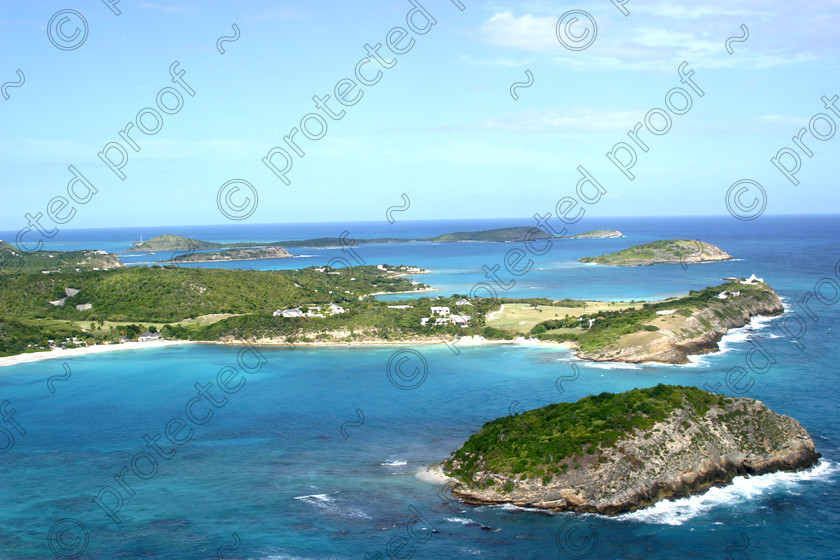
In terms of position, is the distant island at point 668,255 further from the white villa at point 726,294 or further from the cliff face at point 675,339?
the cliff face at point 675,339

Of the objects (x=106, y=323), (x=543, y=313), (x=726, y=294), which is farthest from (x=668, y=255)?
(x=106, y=323)

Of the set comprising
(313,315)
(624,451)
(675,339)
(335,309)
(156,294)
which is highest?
(156,294)

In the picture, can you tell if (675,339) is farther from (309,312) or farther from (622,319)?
(309,312)

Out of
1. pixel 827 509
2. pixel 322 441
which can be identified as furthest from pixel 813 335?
pixel 322 441

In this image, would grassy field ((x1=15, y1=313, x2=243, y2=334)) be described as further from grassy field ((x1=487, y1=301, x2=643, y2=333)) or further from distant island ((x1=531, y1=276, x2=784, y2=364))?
distant island ((x1=531, y1=276, x2=784, y2=364))

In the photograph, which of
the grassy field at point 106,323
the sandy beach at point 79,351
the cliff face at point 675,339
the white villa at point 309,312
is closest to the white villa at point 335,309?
the white villa at point 309,312

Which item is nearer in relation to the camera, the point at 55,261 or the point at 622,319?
the point at 622,319

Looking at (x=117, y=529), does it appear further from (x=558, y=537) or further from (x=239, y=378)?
(x=239, y=378)
